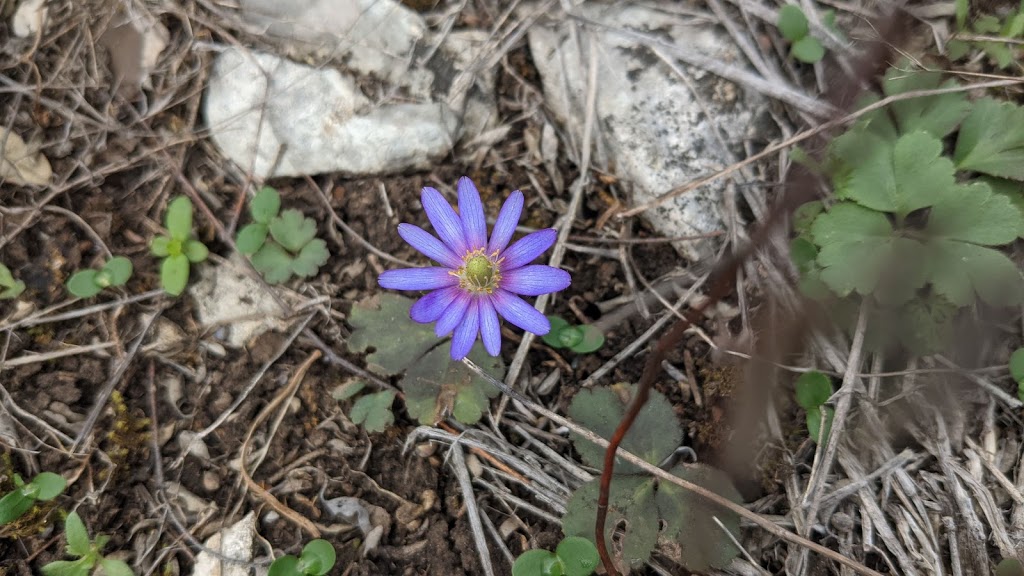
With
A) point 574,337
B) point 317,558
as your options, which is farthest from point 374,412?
A: point 574,337

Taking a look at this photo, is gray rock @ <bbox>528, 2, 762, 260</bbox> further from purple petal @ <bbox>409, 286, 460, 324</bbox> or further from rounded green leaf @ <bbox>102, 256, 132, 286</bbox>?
rounded green leaf @ <bbox>102, 256, 132, 286</bbox>

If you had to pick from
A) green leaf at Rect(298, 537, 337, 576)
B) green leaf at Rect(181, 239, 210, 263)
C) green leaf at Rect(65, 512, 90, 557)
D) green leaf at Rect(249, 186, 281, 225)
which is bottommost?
green leaf at Rect(65, 512, 90, 557)

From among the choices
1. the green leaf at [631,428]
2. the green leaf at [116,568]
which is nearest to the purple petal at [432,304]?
the green leaf at [631,428]

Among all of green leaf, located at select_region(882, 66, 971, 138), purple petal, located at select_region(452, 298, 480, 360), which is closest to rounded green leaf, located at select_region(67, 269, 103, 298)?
purple petal, located at select_region(452, 298, 480, 360)

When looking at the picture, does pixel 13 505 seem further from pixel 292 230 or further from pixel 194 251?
pixel 292 230

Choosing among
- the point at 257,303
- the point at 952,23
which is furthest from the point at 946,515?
the point at 257,303

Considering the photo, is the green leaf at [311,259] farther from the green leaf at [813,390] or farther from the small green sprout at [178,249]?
the green leaf at [813,390]
